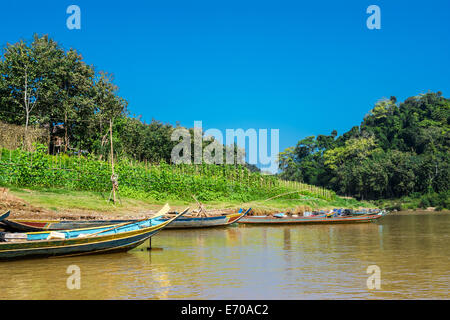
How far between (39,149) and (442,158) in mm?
46618

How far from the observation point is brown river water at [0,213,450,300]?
7652 millimetres

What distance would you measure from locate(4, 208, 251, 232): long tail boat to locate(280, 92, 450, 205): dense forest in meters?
32.2

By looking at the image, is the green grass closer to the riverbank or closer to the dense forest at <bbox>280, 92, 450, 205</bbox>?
the riverbank

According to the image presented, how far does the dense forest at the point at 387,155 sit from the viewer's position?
5041cm

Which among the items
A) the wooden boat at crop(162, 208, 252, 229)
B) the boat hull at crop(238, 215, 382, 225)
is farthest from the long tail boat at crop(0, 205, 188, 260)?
the boat hull at crop(238, 215, 382, 225)

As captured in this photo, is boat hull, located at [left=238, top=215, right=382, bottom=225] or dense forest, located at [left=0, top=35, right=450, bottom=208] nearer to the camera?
boat hull, located at [left=238, top=215, right=382, bottom=225]

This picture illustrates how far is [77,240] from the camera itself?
10625 mm

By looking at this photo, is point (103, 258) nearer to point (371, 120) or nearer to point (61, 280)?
Answer: point (61, 280)

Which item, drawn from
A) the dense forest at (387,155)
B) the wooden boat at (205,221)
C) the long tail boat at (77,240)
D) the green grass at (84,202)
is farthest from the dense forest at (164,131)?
the long tail boat at (77,240)

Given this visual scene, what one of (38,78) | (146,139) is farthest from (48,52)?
(146,139)

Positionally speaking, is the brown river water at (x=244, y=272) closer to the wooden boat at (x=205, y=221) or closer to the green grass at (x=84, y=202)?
the green grass at (x=84, y=202)

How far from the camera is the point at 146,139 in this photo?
39938mm

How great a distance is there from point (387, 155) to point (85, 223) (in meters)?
48.0

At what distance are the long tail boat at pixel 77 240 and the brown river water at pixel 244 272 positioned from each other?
24 cm
